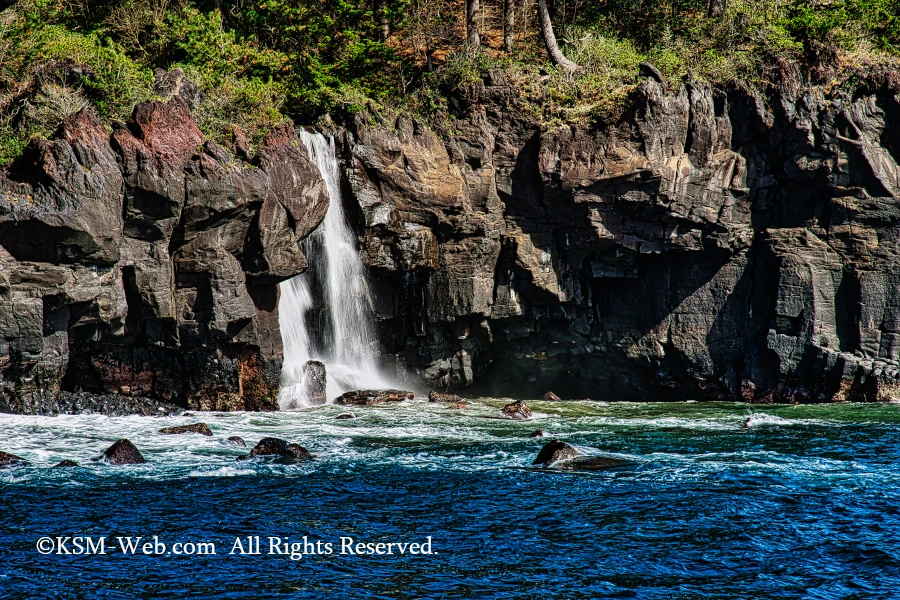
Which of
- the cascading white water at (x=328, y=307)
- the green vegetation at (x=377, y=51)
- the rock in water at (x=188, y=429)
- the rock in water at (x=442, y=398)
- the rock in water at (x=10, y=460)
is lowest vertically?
the rock in water at (x=10, y=460)

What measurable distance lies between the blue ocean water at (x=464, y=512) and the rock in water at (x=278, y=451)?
0.86 meters

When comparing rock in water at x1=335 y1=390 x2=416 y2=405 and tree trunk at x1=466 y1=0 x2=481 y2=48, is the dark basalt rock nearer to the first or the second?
rock in water at x1=335 y1=390 x2=416 y2=405

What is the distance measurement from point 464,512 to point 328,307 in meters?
18.9

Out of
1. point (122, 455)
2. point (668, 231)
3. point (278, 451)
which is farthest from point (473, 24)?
point (122, 455)

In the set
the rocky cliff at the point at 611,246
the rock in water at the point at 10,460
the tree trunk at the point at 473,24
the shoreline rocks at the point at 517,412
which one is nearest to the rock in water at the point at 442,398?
the rocky cliff at the point at 611,246

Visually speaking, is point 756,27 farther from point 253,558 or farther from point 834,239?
point 253,558

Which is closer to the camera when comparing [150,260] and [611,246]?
[150,260]

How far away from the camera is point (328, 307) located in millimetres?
36438

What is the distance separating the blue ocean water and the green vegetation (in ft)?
46.8

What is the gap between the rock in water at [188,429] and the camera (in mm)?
26594

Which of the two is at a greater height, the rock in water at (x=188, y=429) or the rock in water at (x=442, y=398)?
the rock in water at (x=442, y=398)

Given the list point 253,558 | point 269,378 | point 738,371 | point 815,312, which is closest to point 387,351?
point 269,378

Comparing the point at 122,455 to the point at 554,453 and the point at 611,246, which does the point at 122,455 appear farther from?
the point at 611,246

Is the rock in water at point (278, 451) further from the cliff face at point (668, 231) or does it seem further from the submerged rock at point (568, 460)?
the cliff face at point (668, 231)
